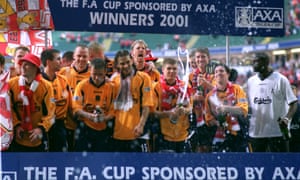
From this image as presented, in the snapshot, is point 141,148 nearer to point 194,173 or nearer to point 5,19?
point 194,173

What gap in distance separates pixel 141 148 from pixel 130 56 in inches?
40.4

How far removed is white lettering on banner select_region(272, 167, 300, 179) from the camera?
6.07 metres

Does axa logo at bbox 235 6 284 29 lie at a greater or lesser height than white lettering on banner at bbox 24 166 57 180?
greater

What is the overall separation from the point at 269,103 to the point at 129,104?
1.77 metres

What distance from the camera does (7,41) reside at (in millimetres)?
7594

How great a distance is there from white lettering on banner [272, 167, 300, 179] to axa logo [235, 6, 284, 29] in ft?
6.44

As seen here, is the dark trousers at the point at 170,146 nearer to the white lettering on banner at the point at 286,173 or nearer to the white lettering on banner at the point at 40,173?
the white lettering on banner at the point at 286,173

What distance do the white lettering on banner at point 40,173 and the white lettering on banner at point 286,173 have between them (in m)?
2.20

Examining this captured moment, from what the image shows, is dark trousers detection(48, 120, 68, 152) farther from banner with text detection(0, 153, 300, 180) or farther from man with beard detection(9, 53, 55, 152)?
banner with text detection(0, 153, 300, 180)

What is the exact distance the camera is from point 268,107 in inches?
281

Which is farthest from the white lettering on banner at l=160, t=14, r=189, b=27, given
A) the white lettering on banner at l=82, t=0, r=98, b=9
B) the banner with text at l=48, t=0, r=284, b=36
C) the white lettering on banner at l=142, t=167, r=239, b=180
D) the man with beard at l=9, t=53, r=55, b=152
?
the white lettering on banner at l=142, t=167, r=239, b=180

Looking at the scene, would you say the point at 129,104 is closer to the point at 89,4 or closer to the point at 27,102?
the point at 27,102

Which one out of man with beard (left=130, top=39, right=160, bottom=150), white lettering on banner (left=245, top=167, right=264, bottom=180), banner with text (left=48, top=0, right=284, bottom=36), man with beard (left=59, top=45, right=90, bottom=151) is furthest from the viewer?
banner with text (left=48, top=0, right=284, bottom=36)

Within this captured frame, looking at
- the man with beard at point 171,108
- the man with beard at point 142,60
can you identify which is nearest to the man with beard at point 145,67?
the man with beard at point 142,60
